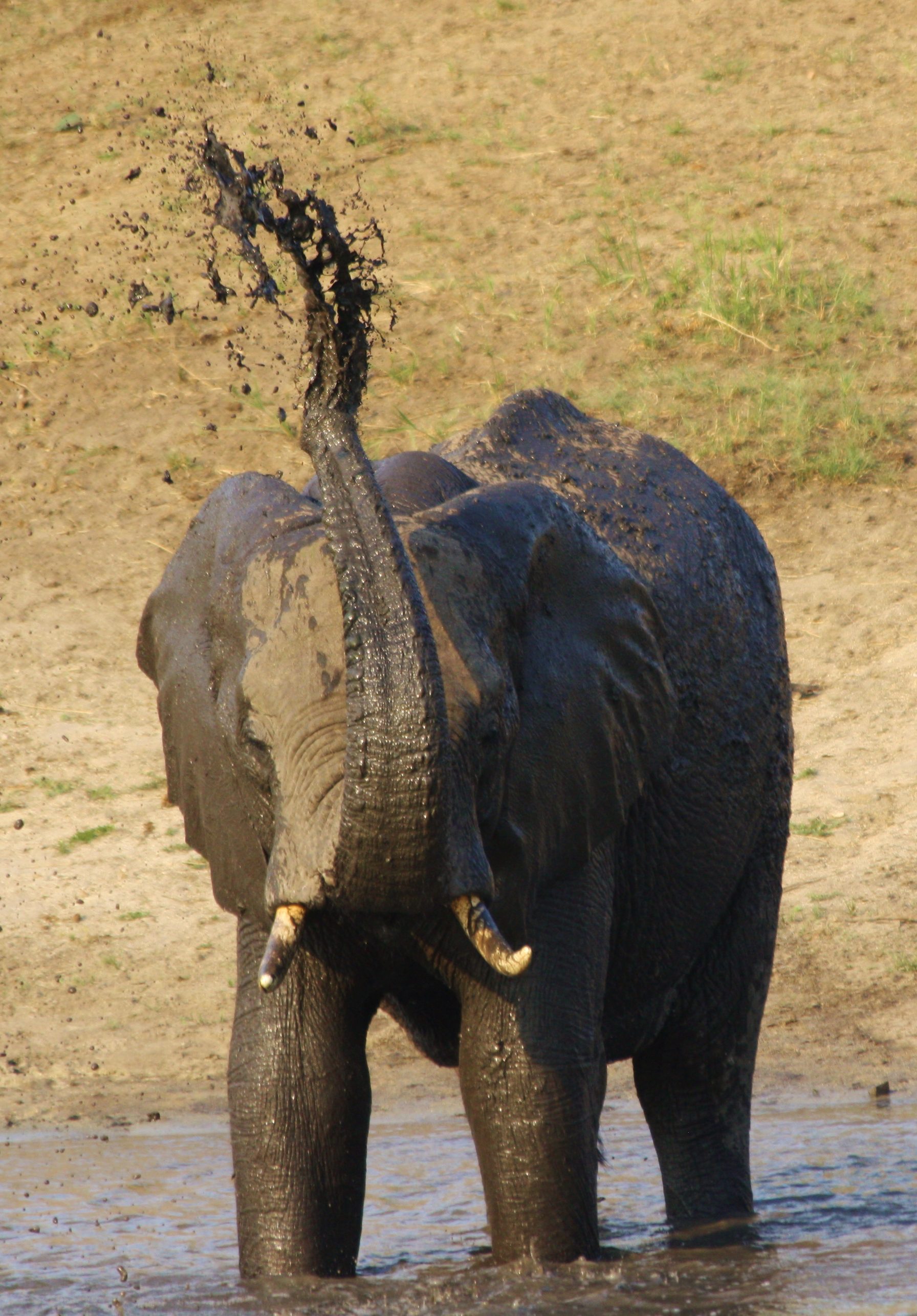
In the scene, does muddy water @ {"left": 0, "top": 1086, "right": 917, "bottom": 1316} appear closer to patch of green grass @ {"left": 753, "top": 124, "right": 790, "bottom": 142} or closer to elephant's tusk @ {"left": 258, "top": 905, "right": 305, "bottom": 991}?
elephant's tusk @ {"left": 258, "top": 905, "right": 305, "bottom": 991}

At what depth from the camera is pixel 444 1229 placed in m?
5.31

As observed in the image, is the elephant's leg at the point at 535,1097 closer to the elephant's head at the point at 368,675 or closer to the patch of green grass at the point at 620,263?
the elephant's head at the point at 368,675

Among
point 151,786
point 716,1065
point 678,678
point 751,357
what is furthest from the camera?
point 751,357

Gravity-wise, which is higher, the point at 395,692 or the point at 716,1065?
the point at 395,692

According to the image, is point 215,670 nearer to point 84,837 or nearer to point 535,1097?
point 535,1097

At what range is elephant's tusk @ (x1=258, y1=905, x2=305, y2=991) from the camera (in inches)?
129

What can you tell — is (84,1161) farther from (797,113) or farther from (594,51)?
(594,51)

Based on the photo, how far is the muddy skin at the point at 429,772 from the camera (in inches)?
131

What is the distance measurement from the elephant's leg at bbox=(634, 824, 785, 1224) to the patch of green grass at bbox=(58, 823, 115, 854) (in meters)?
3.64

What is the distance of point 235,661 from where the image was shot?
3881 mm

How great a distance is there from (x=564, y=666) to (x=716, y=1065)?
192 centimetres

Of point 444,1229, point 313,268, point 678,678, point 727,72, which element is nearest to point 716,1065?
point 444,1229

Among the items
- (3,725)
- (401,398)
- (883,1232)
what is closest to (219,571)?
(883,1232)

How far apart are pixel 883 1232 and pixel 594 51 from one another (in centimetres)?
1345
